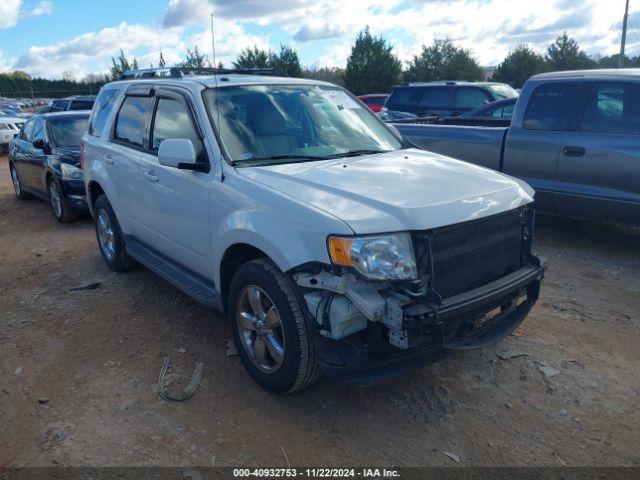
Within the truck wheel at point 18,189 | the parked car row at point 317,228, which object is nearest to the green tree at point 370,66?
the truck wheel at point 18,189

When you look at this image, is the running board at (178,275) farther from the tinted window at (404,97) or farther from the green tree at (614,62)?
the green tree at (614,62)

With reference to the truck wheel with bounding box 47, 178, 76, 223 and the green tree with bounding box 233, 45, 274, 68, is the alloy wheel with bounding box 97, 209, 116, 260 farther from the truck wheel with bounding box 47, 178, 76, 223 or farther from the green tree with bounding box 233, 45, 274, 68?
the green tree with bounding box 233, 45, 274, 68

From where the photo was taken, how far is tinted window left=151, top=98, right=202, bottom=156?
424 cm

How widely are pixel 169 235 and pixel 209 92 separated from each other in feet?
3.93

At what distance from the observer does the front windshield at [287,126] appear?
4.02 meters

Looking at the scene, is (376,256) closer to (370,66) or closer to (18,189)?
(18,189)

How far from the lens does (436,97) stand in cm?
1359

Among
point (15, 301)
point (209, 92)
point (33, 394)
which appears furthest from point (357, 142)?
point (15, 301)

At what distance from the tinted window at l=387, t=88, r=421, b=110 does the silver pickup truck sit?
7.36 meters

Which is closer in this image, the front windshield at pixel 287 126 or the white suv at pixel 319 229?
the white suv at pixel 319 229

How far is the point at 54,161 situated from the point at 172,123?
4.88m

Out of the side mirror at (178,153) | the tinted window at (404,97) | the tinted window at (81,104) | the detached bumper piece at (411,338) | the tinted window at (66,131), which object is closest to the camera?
the detached bumper piece at (411,338)

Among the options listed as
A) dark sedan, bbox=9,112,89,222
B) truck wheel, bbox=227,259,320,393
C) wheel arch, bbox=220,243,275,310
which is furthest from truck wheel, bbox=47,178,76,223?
truck wheel, bbox=227,259,320,393

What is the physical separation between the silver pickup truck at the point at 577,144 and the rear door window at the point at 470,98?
251 inches
